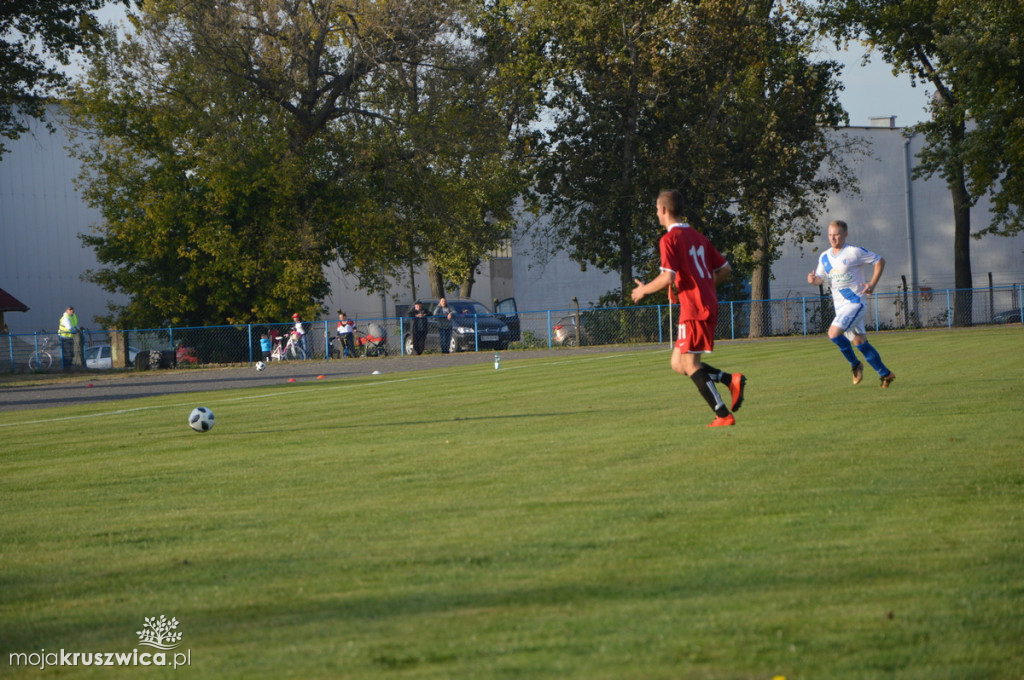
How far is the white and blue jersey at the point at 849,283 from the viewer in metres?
14.5

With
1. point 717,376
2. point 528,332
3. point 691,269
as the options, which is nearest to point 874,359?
point 717,376

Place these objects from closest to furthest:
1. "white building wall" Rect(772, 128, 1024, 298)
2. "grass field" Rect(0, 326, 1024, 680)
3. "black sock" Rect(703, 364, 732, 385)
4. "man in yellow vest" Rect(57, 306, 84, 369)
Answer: "grass field" Rect(0, 326, 1024, 680), "black sock" Rect(703, 364, 732, 385), "man in yellow vest" Rect(57, 306, 84, 369), "white building wall" Rect(772, 128, 1024, 298)

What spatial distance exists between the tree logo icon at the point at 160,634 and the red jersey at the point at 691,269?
661 centimetres

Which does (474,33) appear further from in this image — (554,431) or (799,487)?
(799,487)

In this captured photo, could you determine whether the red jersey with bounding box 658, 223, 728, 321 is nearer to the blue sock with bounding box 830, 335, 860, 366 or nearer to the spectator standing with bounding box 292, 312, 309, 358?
the blue sock with bounding box 830, 335, 860, 366

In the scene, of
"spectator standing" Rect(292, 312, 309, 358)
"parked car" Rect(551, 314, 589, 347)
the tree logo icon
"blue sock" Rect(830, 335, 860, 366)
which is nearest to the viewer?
the tree logo icon

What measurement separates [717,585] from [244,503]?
146 inches

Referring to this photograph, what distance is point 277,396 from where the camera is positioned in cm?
1941

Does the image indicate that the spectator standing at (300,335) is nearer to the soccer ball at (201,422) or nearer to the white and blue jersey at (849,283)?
the soccer ball at (201,422)

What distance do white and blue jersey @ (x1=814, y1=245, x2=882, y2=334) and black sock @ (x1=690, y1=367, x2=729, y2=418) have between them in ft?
16.4

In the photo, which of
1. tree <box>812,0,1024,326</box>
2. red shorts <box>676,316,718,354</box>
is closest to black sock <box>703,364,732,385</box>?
red shorts <box>676,316,718,354</box>

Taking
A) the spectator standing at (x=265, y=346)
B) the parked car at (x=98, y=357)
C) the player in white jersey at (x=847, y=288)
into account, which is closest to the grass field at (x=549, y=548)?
the player in white jersey at (x=847, y=288)

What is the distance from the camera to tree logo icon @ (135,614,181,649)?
12.8ft

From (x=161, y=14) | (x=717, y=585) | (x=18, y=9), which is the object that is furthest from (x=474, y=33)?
(x=717, y=585)
